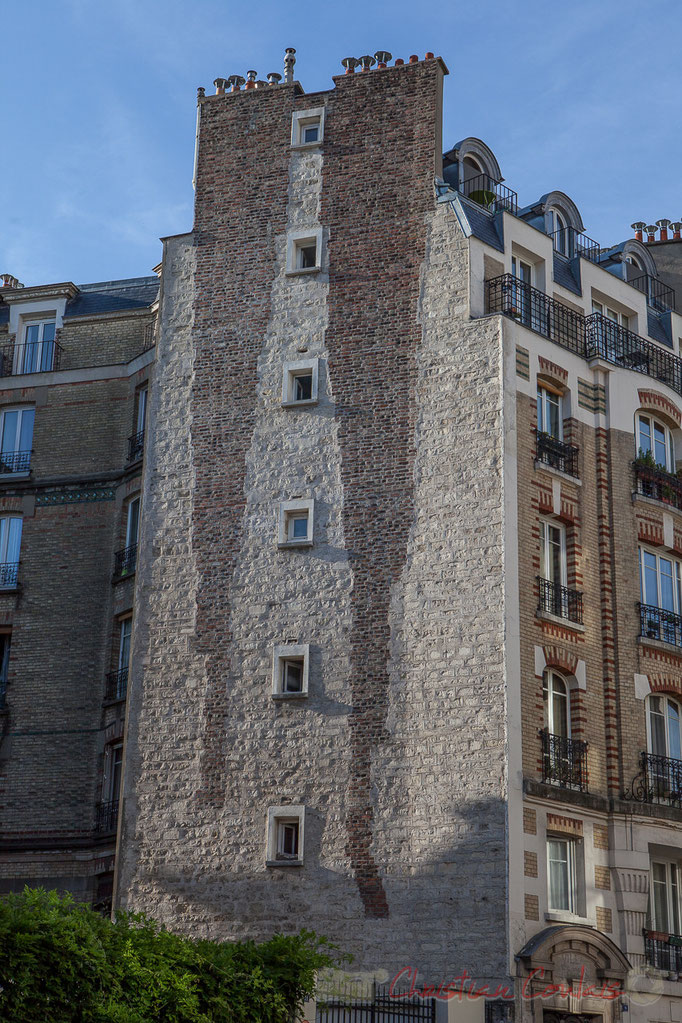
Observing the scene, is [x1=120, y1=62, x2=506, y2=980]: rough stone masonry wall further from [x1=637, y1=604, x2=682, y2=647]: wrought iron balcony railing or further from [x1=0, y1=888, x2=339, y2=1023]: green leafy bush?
[x1=0, y1=888, x2=339, y2=1023]: green leafy bush

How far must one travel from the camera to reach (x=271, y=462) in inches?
1239

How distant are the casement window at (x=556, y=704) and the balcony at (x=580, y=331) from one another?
24.3 ft

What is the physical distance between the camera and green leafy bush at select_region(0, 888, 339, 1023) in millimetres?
16359

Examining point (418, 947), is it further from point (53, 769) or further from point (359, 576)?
point (53, 769)

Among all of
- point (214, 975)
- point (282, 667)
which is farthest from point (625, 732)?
point (214, 975)

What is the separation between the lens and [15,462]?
121 ft

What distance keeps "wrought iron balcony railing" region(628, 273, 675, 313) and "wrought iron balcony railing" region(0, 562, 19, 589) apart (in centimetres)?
1675

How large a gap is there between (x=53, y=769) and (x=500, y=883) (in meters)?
11.8

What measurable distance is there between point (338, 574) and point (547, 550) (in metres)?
4.33

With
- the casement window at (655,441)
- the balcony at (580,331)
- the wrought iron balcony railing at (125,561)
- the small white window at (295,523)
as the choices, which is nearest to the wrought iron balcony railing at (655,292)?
the balcony at (580,331)

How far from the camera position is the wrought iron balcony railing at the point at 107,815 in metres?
32.3

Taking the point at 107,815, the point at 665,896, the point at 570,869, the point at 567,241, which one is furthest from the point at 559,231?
the point at 107,815

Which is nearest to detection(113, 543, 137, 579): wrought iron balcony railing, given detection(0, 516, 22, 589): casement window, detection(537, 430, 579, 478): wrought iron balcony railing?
detection(0, 516, 22, 589): casement window

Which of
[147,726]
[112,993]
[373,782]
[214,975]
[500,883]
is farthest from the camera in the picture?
[147,726]
